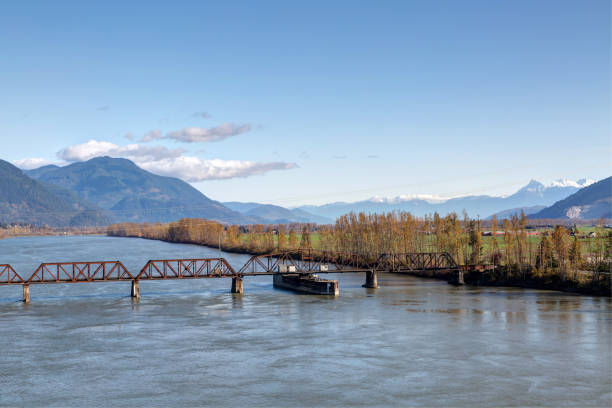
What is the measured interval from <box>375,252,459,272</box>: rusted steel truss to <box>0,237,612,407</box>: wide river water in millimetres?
21653

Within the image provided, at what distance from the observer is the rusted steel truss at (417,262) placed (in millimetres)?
104144

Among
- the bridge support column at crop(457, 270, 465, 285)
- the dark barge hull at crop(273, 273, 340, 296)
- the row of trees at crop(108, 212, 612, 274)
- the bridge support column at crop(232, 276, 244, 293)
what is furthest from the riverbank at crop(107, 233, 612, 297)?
the bridge support column at crop(232, 276, 244, 293)

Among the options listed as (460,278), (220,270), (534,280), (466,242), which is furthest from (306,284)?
(466,242)

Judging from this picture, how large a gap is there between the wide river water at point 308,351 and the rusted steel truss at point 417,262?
852 inches

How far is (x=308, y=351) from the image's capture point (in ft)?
163

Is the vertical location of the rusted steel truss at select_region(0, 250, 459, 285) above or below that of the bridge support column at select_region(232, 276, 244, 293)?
above

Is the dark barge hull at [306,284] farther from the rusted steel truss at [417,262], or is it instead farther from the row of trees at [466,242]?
the row of trees at [466,242]

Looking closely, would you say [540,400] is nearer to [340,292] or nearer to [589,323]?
[589,323]

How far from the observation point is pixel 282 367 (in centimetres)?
4431

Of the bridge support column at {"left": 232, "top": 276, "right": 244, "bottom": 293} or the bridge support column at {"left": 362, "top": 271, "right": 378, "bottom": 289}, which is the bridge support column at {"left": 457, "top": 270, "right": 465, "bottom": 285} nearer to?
the bridge support column at {"left": 362, "top": 271, "right": 378, "bottom": 289}

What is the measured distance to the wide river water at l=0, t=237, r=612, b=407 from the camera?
37906mm

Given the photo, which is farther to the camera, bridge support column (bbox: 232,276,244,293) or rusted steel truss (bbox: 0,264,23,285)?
bridge support column (bbox: 232,276,244,293)

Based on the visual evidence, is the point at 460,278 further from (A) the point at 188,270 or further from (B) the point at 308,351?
(B) the point at 308,351

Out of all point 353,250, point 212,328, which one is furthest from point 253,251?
point 212,328
